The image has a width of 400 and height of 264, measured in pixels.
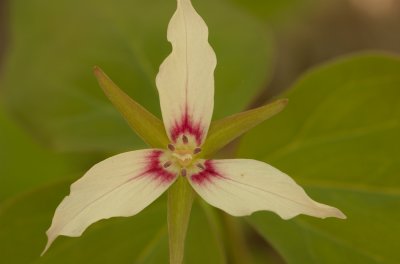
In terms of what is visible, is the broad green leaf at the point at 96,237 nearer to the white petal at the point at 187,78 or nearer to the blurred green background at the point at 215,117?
the blurred green background at the point at 215,117

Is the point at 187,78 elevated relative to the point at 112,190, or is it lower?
elevated

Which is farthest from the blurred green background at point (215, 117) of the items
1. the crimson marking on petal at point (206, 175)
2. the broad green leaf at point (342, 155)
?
the crimson marking on petal at point (206, 175)

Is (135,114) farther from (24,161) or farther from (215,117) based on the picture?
(24,161)

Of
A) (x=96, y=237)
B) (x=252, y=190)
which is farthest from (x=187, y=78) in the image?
(x=96, y=237)

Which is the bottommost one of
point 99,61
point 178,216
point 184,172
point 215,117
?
point 178,216

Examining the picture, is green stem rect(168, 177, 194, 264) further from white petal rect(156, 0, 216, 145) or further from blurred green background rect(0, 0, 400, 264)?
blurred green background rect(0, 0, 400, 264)

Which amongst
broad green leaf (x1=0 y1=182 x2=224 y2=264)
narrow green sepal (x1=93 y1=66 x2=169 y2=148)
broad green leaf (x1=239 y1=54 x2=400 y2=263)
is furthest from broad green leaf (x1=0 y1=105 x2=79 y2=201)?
narrow green sepal (x1=93 y1=66 x2=169 y2=148)

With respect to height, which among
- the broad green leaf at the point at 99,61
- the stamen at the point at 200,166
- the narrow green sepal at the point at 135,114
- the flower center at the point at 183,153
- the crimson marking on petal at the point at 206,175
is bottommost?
the crimson marking on petal at the point at 206,175

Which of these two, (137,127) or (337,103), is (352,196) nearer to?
(337,103)

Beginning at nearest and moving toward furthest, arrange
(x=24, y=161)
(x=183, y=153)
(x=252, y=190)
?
(x=252, y=190)
(x=183, y=153)
(x=24, y=161)
